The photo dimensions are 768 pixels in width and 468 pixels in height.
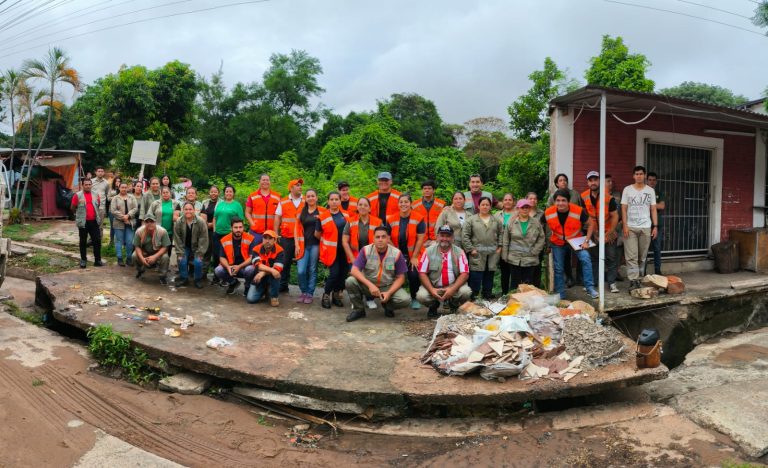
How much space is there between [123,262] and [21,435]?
5248 mm

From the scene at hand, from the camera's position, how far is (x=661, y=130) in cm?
873

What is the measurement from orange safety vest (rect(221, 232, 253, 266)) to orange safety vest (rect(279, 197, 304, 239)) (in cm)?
47

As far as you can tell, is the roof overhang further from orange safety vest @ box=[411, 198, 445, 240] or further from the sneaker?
the sneaker

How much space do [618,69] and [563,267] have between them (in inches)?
317

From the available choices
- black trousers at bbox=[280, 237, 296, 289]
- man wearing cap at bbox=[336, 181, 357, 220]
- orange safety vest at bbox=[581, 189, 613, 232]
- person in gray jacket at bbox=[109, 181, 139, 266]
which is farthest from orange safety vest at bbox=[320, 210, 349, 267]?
person in gray jacket at bbox=[109, 181, 139, 266]

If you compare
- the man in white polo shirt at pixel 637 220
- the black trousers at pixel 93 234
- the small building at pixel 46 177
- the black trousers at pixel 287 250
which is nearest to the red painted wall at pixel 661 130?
the man in white polo shirt at pixel 637 220

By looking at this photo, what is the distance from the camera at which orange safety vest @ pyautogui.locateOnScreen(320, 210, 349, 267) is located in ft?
23.7

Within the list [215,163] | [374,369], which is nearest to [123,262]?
[374,369]

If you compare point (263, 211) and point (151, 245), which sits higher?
point (263, 211)

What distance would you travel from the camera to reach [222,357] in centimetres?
521

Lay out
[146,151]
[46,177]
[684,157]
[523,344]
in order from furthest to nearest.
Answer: [46,177] < [146,151] < [684,157] < [523,344]

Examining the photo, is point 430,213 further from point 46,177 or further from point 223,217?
point 46,177

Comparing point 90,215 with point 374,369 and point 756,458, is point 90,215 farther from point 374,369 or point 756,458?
point 756,458

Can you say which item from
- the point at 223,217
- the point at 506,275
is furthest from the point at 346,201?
the point at 506,275
